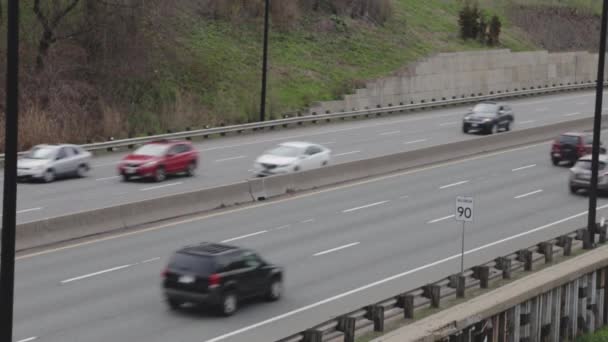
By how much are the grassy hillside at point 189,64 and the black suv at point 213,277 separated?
3047 centimetres

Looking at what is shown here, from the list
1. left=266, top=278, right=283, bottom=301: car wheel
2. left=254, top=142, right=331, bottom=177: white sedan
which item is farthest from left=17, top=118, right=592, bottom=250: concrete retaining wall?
left=266, top=278, right=283, bottom=301: car wheel

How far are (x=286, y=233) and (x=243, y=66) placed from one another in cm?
4071

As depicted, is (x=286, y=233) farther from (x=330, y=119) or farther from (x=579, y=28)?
(x=579, y=28)

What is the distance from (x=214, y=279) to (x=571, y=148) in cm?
2931

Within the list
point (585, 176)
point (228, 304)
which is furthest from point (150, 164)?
point (228, 304)

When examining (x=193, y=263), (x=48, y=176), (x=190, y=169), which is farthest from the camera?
(x=190, y=169)

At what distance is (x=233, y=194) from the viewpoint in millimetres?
38781

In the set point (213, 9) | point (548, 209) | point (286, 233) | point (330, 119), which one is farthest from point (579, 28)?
point (286, 233)

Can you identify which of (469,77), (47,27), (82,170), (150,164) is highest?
(47,27)

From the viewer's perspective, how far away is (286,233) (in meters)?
34.0

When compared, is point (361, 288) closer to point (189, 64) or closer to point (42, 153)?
point (42, 153)

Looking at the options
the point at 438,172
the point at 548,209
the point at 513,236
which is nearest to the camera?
the point at 513,236

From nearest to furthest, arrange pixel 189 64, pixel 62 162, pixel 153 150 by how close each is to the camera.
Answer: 1. pixel 62 162
2. pixel 153 150
3. pixel 189 64

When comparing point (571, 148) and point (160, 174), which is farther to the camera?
point (571, 148)
